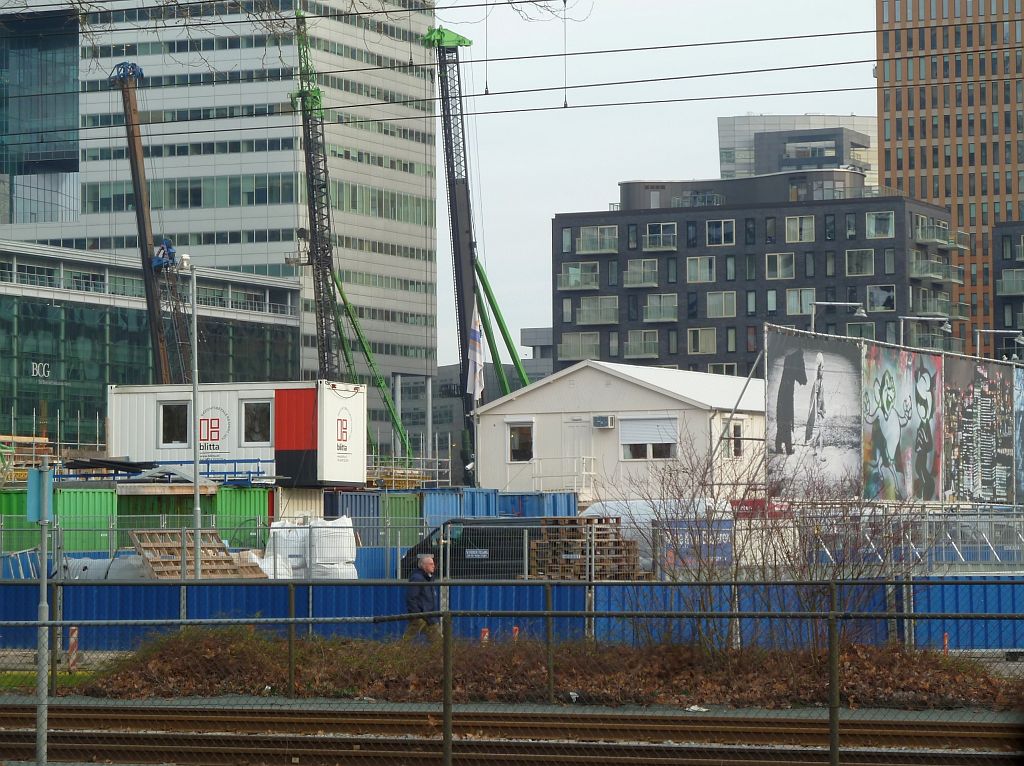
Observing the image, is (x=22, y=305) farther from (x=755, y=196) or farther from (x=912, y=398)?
(x=912, y=398)

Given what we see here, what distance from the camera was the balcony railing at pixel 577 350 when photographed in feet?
404

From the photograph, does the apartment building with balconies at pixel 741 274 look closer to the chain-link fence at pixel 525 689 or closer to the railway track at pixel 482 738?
the chain-link fence at pixel 525 689

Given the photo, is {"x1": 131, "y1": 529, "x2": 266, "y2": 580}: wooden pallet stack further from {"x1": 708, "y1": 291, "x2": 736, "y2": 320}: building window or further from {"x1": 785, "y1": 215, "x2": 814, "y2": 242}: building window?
{"x1": 785, "y1": 215, "x2": 814, "y2": 242}: building window

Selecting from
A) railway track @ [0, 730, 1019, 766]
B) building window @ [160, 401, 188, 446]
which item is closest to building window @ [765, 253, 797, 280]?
building window @ [160, 401, 188, 446]

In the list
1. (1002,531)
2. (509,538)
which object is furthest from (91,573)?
(1002,531)

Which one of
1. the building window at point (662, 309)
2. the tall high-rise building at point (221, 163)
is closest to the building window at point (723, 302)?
the building window at point (662, 309)

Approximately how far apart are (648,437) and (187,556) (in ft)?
76.6

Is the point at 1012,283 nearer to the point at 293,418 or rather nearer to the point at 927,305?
the point at 927,305

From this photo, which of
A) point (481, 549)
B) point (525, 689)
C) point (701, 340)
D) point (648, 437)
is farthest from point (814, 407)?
point (701, 340)

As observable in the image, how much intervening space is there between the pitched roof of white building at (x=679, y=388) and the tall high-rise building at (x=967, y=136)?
113569 millimetres

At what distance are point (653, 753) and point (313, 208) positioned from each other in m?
81.5

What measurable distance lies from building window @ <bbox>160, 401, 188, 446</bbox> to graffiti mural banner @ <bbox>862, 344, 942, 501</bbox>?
1989 cm

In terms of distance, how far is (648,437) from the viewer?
181ft

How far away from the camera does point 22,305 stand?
110500 millimetres
